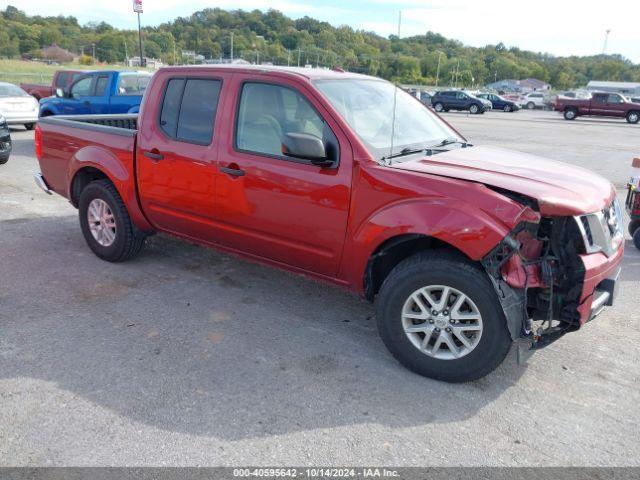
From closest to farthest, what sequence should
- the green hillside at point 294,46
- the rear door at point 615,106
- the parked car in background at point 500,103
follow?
the green hillside at point 294,46 < the rear door at point 615,106 < the parked car in background at point 500,103

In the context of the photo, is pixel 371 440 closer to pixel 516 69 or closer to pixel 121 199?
pixel 121 199

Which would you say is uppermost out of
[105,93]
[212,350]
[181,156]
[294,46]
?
[294,46]

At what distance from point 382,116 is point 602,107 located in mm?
35683

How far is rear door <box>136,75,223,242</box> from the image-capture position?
4.45m

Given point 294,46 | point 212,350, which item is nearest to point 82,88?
point 212,350

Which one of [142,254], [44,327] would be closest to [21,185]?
[142,254]

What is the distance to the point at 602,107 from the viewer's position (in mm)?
34719

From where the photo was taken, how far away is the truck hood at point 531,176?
321cm

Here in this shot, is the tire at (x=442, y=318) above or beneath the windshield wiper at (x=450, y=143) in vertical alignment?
beneath

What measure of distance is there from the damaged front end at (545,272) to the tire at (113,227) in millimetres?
3436

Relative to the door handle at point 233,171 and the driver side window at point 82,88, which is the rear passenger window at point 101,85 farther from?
the door handle at point 233,171

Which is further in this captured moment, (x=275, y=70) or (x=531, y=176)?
(x=275, y=70)

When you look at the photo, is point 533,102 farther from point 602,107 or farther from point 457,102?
point 602,107

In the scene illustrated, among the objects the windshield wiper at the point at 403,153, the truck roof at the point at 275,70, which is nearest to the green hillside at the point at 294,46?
the truck roof at the point at 275,70
